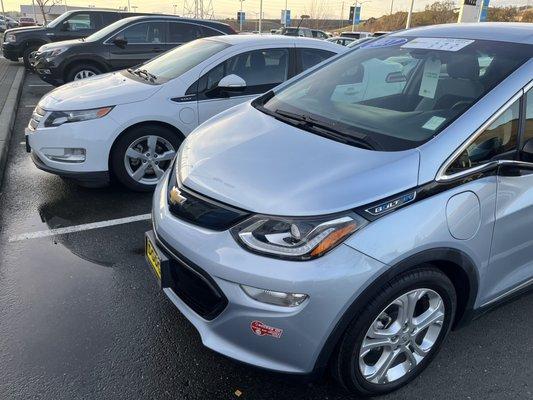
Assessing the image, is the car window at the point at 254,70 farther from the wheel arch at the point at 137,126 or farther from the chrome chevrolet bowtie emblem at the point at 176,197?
the chrome chevrolet bowtie emblem at the point at 176,197

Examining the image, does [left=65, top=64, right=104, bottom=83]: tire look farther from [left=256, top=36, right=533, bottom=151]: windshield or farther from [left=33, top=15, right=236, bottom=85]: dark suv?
[left=256, top=36, right=533, bottom=151]: windshield

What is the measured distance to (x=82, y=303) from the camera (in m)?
3.02

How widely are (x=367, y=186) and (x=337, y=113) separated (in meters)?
0.91

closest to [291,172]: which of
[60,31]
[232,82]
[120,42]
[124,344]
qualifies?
[124,344]

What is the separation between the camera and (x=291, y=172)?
7.34ft

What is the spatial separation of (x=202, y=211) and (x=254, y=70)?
3.20m

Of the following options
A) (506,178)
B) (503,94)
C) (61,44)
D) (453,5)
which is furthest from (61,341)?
(453,5)

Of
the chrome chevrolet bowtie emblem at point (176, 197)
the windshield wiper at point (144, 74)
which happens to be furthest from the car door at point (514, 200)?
the windshield wiper at point (144, 74)

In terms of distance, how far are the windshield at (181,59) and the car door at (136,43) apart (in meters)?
4.73

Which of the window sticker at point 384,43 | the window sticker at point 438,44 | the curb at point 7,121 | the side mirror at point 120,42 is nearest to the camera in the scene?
the window sticker at point 438,44

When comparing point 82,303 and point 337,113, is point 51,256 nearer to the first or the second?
point 82,303

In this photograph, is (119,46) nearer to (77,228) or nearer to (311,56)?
(311,56)

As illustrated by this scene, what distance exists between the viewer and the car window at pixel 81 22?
12625mm

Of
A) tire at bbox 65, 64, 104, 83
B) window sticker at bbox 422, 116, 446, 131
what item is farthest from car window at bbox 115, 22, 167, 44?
window sticker at bbox 422, 116, 446, 131
